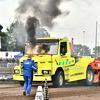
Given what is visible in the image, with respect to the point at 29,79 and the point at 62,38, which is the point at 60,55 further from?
the point at 29,79

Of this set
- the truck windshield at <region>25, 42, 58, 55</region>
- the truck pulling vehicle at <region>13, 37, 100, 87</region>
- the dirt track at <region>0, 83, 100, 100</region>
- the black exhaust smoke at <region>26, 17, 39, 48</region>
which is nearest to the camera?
the dirt track at <region>0, 83, 100, 100</region>

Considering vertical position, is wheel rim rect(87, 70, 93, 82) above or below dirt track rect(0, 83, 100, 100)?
above

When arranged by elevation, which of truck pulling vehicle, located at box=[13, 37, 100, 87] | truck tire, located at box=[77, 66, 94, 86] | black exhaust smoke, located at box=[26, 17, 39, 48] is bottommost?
truck tire, located at box=[77, 66, 94, 86]

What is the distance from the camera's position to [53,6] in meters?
21.1

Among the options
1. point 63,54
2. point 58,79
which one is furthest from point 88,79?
point 58,79

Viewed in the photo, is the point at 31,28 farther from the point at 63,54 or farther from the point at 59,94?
the point at 59,94

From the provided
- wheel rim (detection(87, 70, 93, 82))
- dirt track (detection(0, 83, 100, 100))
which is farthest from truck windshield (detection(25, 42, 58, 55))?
wheel rim (detection(87, 70, 93, 82))

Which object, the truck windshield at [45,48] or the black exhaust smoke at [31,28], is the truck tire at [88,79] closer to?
the truck windshield at [45,48]

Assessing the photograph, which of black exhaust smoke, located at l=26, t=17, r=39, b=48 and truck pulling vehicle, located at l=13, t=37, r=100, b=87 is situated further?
black exhaust smoke, located at l=26, t=17, r=39, b=48

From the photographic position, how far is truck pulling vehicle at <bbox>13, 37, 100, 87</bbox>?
16.6 metres

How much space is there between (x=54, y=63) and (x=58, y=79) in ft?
2.93

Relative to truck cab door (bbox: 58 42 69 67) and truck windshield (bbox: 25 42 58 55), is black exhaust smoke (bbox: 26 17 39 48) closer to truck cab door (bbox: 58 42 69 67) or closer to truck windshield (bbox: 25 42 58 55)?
truck windshield (bbox: 25 42 58 55)

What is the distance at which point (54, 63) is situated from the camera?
17062 millimetres

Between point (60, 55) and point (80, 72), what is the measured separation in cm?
223
